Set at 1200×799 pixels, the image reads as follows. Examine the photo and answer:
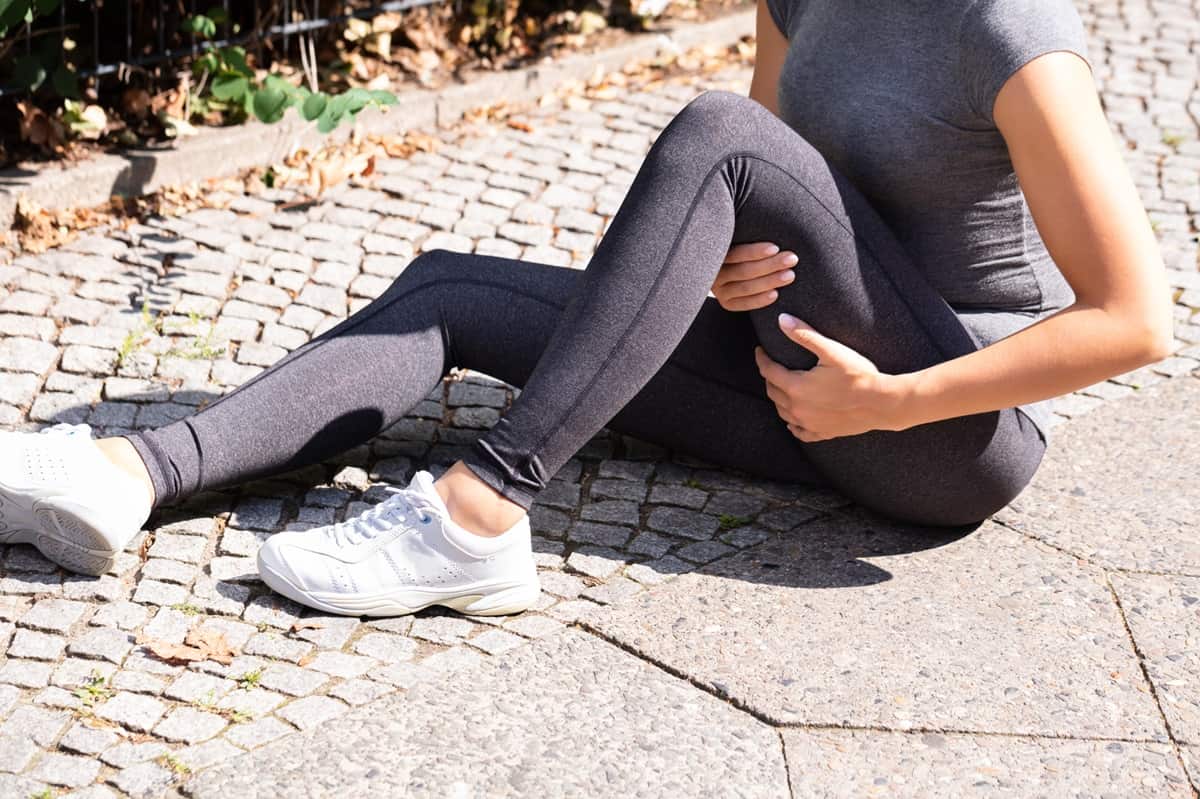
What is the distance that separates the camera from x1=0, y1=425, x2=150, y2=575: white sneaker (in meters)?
2.67

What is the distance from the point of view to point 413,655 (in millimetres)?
2625

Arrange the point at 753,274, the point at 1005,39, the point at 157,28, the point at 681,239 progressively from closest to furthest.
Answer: the point at 1005,39 → the point at 681,239 → the point at 753,274 → the point at 157,28

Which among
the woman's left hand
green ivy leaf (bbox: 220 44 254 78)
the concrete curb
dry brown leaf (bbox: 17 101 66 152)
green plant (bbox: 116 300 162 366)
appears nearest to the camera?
the woman's left hand

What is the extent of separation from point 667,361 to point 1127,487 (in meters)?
1.09

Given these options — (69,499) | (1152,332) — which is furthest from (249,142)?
(1152,332)

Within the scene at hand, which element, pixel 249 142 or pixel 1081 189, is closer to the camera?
pixel 1081 189

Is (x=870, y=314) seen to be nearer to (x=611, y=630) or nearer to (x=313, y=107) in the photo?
(x=611, y=630)

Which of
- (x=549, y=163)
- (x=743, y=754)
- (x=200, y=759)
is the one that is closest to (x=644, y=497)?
(x=743, y=754)

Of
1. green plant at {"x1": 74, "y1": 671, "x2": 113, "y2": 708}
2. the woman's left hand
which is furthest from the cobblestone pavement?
the woman's left hand

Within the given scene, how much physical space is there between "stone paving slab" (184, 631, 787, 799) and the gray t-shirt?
900mm

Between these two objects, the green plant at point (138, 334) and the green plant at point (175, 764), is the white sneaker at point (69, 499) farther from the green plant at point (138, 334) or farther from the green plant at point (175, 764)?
the green plant at point (138, 334)

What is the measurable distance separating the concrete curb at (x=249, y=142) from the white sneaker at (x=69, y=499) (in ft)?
5.60

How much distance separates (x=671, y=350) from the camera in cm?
260

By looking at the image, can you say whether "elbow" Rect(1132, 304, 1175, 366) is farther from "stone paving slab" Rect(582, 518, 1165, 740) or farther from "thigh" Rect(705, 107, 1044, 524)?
"stone paving slab" Rect(582, 518, 1165, 740)
